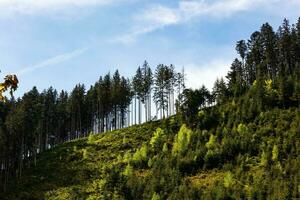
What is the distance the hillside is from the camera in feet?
201

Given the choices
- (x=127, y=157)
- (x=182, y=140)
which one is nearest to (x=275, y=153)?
(x=182, y=140)

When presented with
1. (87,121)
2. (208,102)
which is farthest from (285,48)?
(87,121)

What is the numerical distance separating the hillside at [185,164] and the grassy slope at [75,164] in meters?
0.15

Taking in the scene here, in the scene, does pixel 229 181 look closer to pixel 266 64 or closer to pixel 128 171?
pixel 128 171

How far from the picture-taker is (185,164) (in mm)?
71875

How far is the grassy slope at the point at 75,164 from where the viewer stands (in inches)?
2862

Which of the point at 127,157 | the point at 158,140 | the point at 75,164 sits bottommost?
the point at 75,164

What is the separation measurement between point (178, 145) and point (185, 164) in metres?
7.26

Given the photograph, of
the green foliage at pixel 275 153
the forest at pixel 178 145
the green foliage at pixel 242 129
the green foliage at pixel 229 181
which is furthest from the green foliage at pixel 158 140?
the green foliage at pixel 229 181

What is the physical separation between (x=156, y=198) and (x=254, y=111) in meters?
32.4

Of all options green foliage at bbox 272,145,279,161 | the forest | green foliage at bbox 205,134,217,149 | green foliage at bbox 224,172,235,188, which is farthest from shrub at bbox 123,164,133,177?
green foliage at bbox 272,145,279,161

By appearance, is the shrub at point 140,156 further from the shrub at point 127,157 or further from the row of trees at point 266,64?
the row of trees at point 266,64

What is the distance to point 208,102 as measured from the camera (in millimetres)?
119875

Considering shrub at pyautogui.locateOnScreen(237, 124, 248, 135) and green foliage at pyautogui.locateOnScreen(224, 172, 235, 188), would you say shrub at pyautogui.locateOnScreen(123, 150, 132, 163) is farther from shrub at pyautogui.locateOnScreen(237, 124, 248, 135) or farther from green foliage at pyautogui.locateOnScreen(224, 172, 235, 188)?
green foliage at pyautogui.locateOnScreen(224, 172, 235, 188)
